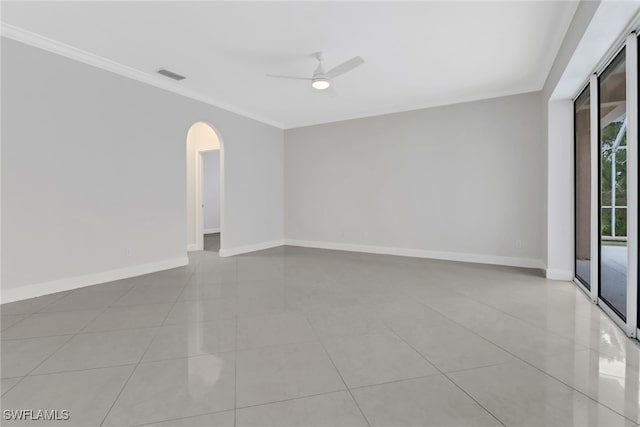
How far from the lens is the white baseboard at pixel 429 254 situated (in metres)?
4.88

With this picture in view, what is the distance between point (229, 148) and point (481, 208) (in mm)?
4627

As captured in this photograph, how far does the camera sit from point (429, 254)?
5.61 metres

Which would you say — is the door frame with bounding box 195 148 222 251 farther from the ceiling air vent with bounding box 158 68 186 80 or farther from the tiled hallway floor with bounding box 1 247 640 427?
the tiled hallway floor with bounding box 1 247 640 427

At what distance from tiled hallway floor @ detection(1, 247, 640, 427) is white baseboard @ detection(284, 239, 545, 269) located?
4.19 ft

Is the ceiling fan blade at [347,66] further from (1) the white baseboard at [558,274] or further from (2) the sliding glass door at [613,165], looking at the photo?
(1) the white baseboard at [558,274]

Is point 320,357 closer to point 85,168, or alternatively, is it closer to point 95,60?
point 85,168

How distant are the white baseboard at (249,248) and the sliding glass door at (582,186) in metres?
5.27

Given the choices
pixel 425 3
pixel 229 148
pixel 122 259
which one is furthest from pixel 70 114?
pixel 425 3

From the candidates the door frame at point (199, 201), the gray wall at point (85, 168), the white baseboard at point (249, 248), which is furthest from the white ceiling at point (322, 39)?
the white baseboard at point (249, 248)

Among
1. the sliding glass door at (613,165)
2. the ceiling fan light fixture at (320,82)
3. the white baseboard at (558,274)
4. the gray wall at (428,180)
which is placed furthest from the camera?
the gray wall at (428,180)

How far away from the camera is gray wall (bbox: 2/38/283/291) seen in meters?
3.21

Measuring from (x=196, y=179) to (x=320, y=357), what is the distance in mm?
5819

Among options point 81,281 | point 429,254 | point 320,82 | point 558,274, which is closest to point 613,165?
point 558,274

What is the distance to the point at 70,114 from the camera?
3619 mm
